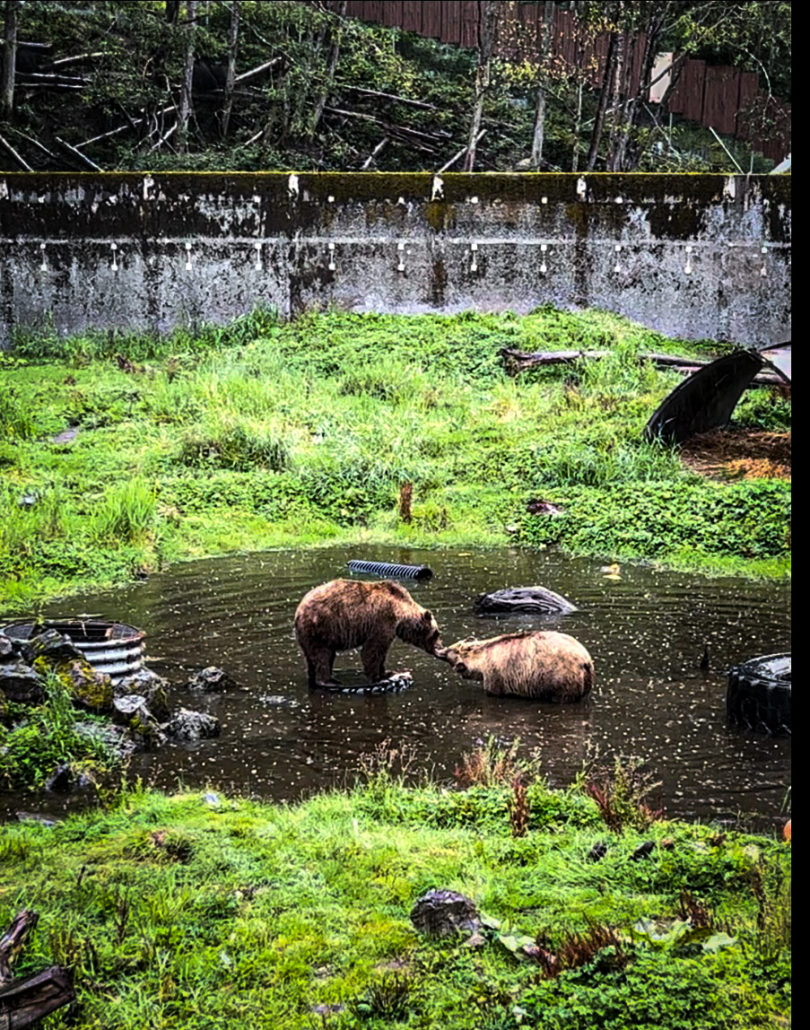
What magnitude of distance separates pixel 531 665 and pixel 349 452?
21.5ft

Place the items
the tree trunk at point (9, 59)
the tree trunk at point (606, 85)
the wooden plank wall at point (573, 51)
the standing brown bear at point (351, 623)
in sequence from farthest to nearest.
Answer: the wooden plank wall at point (573, 51), the tree trunk at point (9, 59), the tree trunk at point (606, 85), the standing brown bear at point (351, 623)

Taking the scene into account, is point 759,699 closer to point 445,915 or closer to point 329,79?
point 445,915

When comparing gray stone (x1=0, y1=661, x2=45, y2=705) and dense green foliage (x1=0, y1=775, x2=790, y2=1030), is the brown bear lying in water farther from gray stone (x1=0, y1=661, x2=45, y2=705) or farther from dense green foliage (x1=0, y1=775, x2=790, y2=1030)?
gray stone (x1=0, y1=661, x2=45, y2=705)

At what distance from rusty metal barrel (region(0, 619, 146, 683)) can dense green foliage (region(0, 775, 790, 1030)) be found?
185 centimetres

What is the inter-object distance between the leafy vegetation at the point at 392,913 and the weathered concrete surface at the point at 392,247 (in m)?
14.0

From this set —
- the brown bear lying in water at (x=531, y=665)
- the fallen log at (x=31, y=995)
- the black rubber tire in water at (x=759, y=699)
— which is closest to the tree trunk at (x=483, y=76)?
the brown bear lying in water at (x=531, y=665)

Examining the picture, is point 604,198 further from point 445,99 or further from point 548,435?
point 445,99

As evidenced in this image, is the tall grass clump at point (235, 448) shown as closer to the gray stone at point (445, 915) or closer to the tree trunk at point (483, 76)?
the gray stone at point (445, 915)

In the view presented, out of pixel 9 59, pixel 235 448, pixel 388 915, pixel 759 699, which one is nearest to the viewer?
pixel 388 915

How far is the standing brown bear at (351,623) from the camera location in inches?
316

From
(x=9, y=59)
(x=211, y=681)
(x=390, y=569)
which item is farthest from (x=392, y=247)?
(x=211, y=681)

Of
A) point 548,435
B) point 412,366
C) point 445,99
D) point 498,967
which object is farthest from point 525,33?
point 498,967

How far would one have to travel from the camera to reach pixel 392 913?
183 inches

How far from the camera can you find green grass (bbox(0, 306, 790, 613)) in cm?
1193
